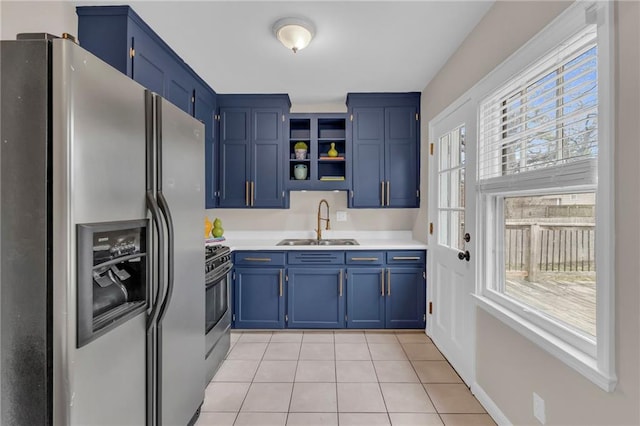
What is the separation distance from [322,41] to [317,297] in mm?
2300

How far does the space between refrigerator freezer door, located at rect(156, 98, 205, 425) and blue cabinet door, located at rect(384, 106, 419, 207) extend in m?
2.15

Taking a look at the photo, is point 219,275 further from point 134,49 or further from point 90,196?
point 134,49

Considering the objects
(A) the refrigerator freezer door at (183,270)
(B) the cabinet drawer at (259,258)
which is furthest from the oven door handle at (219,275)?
(B) the cabinet drawer at (259,258)

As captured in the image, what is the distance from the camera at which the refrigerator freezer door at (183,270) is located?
132 centimetres

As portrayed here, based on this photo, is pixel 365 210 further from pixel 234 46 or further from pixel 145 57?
pixel 145 57

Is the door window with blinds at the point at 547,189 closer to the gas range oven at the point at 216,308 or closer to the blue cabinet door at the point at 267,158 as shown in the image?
the gas range oven at the point at 216,308

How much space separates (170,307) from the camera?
1370 mm

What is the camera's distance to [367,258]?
9.87 ft

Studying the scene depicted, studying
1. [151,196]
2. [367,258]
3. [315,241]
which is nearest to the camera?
[151,196]

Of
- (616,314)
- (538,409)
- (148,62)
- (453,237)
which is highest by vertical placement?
(148,62)

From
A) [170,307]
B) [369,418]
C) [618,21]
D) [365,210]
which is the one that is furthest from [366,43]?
[369,418]

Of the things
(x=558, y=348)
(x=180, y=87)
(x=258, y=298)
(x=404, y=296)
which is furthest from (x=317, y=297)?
(x=180, y=87)

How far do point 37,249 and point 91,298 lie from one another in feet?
0.66

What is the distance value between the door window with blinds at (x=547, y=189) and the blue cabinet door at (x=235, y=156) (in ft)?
7.65
